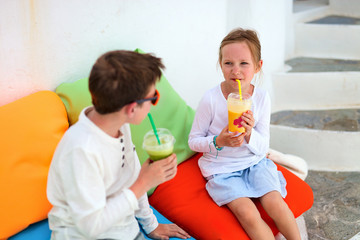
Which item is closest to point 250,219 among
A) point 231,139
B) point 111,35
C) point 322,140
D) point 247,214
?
point 247,214

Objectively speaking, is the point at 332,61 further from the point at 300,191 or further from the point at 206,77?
the point at 300,191

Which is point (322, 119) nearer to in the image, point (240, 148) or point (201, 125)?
point (240, 148)

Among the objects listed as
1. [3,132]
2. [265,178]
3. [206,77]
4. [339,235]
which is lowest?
[339,235]

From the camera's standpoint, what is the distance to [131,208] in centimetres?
135

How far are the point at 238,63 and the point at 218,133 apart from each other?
1.33ft

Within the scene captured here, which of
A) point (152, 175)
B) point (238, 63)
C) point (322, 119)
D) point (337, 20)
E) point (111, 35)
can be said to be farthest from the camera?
point (337, 20)

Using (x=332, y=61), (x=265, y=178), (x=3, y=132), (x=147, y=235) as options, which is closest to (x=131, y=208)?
(x=147, y=235)

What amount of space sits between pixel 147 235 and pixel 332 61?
3.24m

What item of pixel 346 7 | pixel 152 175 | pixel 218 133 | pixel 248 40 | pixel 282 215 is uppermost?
pixel 248 40

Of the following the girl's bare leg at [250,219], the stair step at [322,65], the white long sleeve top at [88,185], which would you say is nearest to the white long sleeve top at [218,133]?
the girl's bare leg at [250,219]

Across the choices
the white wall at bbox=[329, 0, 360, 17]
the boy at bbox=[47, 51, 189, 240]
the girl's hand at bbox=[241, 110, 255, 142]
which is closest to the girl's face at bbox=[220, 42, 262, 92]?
the girl's hand at bbox=[241, 110, 255, 142]

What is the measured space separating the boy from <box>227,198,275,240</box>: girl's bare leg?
20.1 inches

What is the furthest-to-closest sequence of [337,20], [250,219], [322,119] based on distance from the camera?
[337,20] < [322,119] < [250,219]

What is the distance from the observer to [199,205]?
190 centimetres
